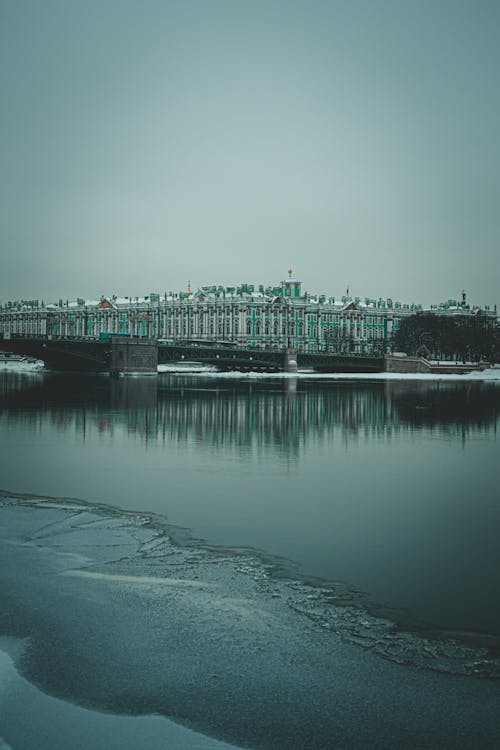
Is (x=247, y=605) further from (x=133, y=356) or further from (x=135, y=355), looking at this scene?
(x=135, y=355)

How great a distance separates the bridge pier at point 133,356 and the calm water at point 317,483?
45099mm

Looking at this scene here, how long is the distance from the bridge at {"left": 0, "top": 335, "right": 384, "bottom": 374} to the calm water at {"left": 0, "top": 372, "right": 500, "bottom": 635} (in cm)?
4182

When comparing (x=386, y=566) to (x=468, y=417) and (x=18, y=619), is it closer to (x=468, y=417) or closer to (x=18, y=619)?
(x=18, y=619)

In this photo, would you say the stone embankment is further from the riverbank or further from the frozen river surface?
the riverbank

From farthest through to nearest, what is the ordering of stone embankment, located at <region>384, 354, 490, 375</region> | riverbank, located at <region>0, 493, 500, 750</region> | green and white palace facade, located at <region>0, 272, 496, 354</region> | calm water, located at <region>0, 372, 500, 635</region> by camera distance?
green and white palace facade, located at <region>0, 272, 496, 354</region> → stone embankment, located at <region>384, 354, 490, 375</region> → calm water, located at <region>0, 372, 500, 635</region> → riverbank, located at <region>0, 493, 500, 750</region>

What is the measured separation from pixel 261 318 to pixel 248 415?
131m

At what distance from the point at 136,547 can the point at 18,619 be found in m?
2.68

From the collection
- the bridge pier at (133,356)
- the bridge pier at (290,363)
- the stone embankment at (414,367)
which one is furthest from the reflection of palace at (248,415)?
the stone embankment at (414,367)

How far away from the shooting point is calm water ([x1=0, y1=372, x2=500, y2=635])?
29.3 feet

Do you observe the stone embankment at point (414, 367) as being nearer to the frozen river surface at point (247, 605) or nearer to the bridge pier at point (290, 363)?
the bridge pier at point (290, 363)

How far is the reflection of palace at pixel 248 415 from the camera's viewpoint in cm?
2355

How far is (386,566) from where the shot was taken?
9141 mm

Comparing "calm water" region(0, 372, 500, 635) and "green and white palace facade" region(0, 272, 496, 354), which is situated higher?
"green and white palace facade" region(0, 272, 496, 354)

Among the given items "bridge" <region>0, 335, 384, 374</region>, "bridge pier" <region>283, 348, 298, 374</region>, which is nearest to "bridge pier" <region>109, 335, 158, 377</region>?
"bridge" <region>0, 335, 384, 374</region>
